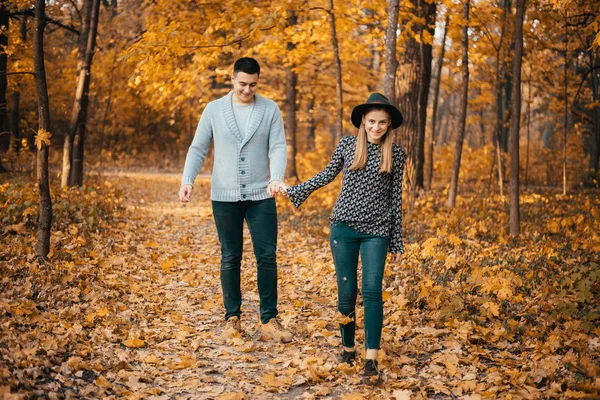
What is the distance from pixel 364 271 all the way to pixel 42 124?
13.3 ft

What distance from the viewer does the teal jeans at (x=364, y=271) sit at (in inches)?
156

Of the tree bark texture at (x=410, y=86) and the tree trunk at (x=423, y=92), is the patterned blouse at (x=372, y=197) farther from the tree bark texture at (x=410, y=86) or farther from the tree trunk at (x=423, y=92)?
the tree trunk at (x=423, y=92)

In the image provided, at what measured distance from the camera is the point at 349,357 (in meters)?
4.25

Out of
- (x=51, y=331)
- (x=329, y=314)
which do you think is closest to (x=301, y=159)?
(x=329, y=314)

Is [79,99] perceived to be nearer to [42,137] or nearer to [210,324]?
[42,137]

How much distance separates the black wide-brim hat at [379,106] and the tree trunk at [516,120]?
4567 mm

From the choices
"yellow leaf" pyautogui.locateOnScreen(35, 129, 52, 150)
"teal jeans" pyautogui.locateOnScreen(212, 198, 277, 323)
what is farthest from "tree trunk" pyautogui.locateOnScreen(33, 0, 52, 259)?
"teal jeans" pyautogui.locateOnScreen(212, 198, 277, 323)

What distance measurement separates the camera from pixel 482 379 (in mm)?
3971

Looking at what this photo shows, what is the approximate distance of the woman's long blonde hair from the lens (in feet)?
12.8

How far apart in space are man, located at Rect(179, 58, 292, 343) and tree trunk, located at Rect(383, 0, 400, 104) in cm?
223

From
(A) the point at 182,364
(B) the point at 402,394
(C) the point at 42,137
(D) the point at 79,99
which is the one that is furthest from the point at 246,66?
(D) the point at 79,99

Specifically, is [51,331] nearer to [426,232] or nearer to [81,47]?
[426,232]

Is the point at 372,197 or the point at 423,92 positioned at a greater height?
the point at 423,92

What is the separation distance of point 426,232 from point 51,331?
589cm
